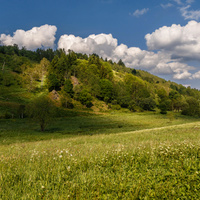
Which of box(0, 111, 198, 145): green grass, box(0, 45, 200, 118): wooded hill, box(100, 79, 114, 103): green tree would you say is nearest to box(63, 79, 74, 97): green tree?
box(0, 45, 200, 118): wooded hill

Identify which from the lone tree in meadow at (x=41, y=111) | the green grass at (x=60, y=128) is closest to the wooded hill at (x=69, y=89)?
the green grass at (x=60, y=128)

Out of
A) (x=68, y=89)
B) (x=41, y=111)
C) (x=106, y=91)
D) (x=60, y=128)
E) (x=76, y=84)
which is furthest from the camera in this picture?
(x=106, y=91)

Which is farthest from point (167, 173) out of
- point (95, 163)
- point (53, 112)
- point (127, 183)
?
point (53, 112)

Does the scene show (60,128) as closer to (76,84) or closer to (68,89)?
(68,89)

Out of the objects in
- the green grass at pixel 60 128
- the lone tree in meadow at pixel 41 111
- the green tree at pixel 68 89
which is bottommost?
the green grass at pixel 60 128

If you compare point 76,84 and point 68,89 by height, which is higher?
point 76,84

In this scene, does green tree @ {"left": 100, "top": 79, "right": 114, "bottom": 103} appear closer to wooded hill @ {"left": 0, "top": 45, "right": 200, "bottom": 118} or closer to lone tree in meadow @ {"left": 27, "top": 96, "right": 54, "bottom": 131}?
wooded hill @ {"left": 0, "top": 45, "right": 200, "bottom": 118}

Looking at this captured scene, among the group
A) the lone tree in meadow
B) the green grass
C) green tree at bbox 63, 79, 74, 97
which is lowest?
the green grass

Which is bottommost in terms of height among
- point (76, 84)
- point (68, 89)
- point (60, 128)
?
point (60, 128)

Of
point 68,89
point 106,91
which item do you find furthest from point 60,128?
point 106,91

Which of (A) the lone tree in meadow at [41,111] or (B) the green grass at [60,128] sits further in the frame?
(A) the lone tree in meadow at [41,111]

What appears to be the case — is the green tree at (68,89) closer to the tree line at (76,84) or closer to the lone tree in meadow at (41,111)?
the tree line at (76,84)

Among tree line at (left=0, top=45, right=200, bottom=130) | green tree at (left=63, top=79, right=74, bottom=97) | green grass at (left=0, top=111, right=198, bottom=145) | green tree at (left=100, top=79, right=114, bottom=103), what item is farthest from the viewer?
green tree at (left=100, top=79, right=114, bottom=103)

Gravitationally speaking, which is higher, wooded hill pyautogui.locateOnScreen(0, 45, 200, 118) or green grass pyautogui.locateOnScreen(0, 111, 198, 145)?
wooded hill pyautogui.locateOnScreen(0, 45, 200, 118)
